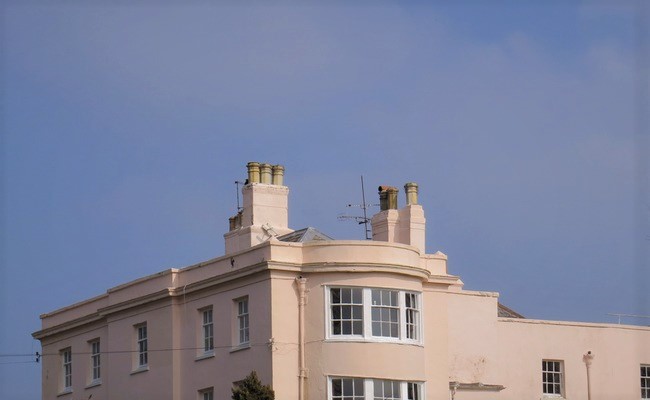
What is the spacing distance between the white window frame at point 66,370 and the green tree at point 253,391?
1224 cm

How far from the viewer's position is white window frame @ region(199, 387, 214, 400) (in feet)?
162

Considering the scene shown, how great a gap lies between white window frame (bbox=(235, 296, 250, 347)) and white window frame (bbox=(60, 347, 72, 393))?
1000 cm

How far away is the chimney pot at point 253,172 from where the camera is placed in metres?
54.3

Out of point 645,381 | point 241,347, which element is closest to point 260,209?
point 241,347

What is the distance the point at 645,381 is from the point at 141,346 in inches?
708

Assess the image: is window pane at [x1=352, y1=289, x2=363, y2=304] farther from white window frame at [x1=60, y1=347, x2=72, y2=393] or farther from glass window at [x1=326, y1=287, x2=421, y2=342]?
white window frame at [x1=60, y1=347, x2=72, y2=393]

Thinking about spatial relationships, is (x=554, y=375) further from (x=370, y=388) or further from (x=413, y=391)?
(x=370, y=388)

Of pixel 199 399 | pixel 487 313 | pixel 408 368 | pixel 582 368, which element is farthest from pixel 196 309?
pixel 582 368

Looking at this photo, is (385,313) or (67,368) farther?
(67,368)

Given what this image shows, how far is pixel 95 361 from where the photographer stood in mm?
55000

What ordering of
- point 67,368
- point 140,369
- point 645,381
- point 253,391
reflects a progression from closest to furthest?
point 253,391, point 140,369, point 67,368, point 645,381

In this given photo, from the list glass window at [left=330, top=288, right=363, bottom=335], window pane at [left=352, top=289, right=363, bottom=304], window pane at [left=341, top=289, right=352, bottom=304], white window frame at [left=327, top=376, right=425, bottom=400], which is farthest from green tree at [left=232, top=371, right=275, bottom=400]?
window pane at [left=352, top=289, right=363, bottom=304]

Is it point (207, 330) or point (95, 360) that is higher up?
point (207, 330)

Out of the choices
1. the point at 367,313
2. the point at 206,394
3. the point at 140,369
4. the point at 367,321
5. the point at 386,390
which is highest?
the point at 367,313
